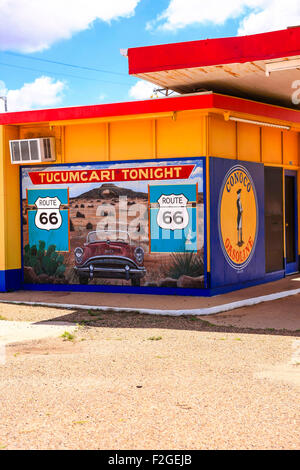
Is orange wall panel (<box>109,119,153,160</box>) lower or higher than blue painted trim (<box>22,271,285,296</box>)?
higher

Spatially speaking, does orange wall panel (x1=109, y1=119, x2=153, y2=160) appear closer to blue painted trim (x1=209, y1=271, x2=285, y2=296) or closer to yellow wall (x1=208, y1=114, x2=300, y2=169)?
yellow wall (x1=208, y1=114, x2=300, y2=169)

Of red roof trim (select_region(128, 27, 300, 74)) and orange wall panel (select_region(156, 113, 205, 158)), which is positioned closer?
red roof trim (select_region(128, 27, 300, 74))

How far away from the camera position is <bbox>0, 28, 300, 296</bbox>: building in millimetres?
12328

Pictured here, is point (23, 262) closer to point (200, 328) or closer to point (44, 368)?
point (200, 328)

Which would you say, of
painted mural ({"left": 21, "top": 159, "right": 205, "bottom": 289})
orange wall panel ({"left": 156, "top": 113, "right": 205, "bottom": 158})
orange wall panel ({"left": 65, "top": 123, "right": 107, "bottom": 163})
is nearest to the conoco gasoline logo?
painted mural ({"left": 21, "top": 159, "right": 205, "bottom": 289})

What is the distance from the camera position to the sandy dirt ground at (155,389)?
477 centimetres

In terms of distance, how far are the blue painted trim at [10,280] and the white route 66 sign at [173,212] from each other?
3.71 metres

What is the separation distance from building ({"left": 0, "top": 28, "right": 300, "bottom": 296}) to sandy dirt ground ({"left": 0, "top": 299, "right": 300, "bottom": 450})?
3.36m

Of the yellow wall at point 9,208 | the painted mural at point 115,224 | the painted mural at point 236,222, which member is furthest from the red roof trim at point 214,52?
the yellow wall at point 9,208

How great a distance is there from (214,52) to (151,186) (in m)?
3.46

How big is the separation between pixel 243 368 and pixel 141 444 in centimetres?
261

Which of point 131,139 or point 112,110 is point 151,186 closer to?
point 131,139

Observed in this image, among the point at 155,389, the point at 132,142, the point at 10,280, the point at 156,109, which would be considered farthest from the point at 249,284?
the point at 155,389

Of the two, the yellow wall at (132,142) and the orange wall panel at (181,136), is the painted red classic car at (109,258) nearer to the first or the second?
the yellow wall at (132,142)
